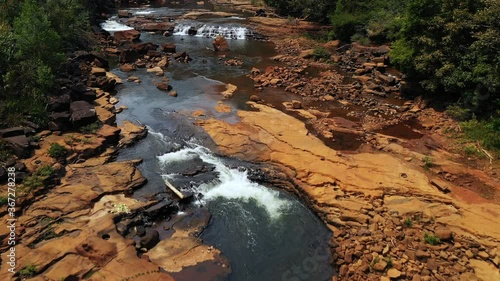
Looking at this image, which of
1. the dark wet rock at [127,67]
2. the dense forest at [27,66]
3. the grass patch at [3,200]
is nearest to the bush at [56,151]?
the dense forest at [27,66]

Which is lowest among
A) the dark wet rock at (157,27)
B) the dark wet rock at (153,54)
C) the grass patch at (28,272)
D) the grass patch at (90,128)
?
the grass patch at (28,272)

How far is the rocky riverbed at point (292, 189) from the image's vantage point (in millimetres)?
12383

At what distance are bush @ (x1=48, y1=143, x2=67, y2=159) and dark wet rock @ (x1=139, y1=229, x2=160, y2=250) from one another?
6.95 metres

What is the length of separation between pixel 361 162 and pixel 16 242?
48.7 ft

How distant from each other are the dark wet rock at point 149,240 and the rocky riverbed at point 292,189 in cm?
5

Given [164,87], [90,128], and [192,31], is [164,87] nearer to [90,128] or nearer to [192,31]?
[90,128]

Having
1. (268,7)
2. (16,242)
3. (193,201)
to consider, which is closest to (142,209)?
(193,201)

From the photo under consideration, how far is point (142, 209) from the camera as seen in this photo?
1470 centimetres

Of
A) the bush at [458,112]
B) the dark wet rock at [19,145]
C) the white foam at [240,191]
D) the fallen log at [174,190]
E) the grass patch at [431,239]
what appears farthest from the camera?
the bush at [458,112]

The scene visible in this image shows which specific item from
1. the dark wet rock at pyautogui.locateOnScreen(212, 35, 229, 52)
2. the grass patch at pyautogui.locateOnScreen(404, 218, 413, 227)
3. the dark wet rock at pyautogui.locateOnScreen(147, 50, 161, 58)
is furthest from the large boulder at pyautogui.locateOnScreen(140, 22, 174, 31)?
the grass patch at pyautogui.locateOnScreen(404, 218, 413, 227)

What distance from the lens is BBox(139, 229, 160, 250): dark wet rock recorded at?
13.1 m

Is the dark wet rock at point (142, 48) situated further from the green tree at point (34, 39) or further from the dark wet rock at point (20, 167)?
the dark wet rock at point (20, 167)

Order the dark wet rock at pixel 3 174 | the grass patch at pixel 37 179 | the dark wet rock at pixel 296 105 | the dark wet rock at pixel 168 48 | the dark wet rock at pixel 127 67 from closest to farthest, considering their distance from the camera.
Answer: the dark wet rock at pixel 3 174, the grass patch at pixel 37 179, the dark wet rock at pixel 296 105, the dark wet rock at pixel 127 67, the dark wet rock at pixel 168 48

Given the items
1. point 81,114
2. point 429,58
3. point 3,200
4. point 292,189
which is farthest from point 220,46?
point 3,200
